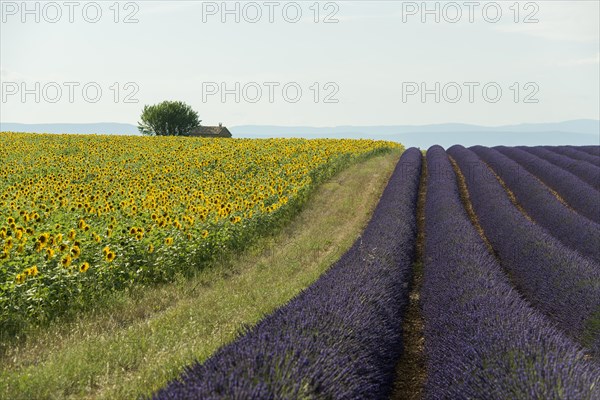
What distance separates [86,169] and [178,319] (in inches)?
508

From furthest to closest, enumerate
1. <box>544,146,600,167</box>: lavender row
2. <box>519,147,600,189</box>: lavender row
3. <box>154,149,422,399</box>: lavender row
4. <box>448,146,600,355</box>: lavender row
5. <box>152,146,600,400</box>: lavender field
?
1. <box>544,146,600,167</box>: lavender row
2. <box>519,147,600,189</box>: lavender row
3. <box>448,146,600,355</box>: lavender row
4. <box>152,146,600,400</box>: lavender field
5. <box>154,149,422,399</box>: lavender row

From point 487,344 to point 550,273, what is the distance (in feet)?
14.3

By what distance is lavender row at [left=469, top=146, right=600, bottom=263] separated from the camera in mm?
11938

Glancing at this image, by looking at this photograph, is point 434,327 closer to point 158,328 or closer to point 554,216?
point 158,328

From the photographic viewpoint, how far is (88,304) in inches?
297

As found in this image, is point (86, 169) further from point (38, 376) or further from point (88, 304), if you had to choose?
point (38, 376)

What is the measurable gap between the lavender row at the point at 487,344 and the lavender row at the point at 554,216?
4.11 meters

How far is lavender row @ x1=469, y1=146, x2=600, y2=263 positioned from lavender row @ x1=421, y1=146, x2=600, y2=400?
13.5 ft

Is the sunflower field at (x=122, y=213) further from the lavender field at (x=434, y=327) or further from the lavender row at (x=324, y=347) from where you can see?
the lavender row at (x=324, y=347)

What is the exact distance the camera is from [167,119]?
55.1 metres

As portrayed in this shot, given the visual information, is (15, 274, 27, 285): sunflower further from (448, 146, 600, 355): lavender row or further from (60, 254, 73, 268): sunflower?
(448, 146, 600, 355): lavender row

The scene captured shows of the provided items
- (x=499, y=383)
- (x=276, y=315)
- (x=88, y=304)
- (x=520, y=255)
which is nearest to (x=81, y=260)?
(x=88, y=304)

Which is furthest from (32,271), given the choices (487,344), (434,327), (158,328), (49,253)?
(487,344)

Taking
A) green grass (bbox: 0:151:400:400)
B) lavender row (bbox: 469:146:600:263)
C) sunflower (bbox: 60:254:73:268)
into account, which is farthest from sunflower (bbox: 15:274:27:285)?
lavender row (bbox: 469:146:600:263)
